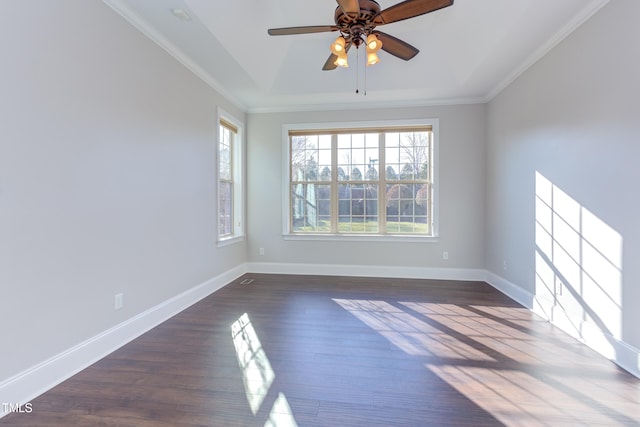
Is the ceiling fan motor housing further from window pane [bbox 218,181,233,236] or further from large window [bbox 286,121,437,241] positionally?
window pane [bbox 218,181,233,236]

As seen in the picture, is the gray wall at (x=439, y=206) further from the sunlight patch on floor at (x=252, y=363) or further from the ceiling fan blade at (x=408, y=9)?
the ceiling fan blade at (x=408, y=9)

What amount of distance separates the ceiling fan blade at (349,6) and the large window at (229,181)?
256cm

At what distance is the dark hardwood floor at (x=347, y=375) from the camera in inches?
65.6

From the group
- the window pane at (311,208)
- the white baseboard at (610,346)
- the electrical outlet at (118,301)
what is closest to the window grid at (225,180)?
the window pane at (311,208)

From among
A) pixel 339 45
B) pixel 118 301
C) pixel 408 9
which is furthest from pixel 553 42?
pixel 118 301

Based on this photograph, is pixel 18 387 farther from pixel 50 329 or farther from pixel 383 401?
pixel 383 401

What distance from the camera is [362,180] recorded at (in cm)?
491

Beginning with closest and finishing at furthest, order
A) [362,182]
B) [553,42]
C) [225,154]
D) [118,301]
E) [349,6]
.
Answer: [349,6] < [118,301] < [553,42] < [225,154] < [362,182]

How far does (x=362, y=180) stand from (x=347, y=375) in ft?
11.0

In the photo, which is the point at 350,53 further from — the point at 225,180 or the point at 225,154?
the point at 225,180

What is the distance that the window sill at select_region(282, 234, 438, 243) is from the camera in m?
4.68

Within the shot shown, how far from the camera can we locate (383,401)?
5.85 ft

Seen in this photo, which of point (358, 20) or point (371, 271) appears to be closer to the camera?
point (358, 20)

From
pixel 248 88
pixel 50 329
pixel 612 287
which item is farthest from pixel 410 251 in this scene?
pixel 50 329
